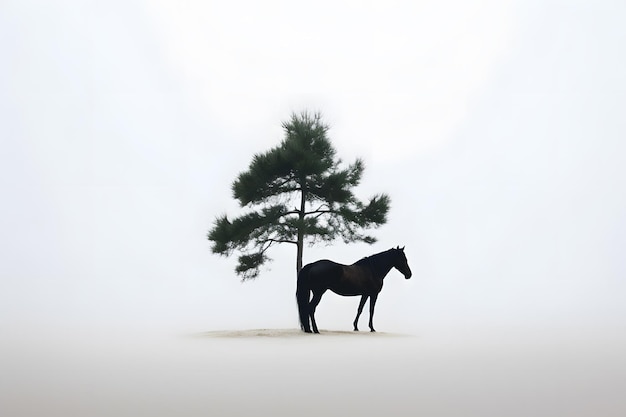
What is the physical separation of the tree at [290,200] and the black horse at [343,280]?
983 millimetres

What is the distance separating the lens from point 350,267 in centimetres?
1521

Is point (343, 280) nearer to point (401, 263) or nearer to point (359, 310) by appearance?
point (359, 310)

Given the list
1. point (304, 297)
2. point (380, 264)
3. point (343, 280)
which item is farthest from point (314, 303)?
point (380, 264)

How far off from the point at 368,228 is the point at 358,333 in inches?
102

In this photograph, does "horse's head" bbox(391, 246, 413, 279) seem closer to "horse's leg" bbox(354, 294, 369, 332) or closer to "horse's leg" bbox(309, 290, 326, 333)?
"horse's leg" bbox(354, 294, 369, 332)

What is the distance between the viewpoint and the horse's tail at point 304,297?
14914 mm

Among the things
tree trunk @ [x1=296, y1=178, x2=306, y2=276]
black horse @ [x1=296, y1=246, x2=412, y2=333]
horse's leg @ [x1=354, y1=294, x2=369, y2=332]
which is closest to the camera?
black horse @ [x1=296, y1=246, x2=412, y2=333]

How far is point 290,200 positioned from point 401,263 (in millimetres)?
2751

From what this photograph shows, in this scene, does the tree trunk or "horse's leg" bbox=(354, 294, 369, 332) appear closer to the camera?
"horse's leg" bbox=(354, 294, 369, 332)

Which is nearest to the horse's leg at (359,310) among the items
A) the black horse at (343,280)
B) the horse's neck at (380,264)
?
the black horse at (343,280)

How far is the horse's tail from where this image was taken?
14914 millimetres

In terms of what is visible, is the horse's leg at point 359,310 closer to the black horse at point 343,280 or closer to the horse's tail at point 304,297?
the black horse at point 343,280

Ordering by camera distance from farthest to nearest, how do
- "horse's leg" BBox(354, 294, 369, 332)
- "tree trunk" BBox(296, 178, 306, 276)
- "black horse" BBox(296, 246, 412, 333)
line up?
"tree trunk" BBox(296, 178, 306, 276) < "horse's leg" BBox(354, 294, 369, 332) < "black horse" BBox(296, 246, 412, 333)

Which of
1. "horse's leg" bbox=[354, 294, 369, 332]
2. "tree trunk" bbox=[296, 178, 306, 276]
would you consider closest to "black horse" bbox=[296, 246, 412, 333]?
"horse's leg" bbox=[354, 294, 369, 332]
